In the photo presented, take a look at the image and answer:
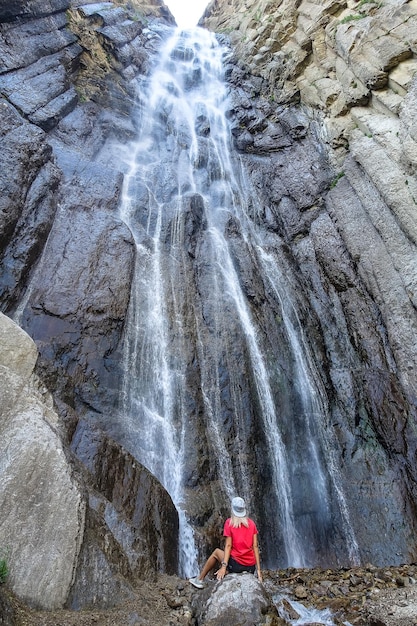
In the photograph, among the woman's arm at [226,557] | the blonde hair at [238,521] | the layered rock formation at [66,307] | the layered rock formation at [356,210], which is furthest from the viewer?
the layered rock formation at [356,210]

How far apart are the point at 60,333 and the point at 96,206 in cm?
602

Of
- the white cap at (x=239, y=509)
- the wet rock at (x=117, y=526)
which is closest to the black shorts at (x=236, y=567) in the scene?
the white cap at (x=239, y=509)

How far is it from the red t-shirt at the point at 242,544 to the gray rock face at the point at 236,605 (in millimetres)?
627

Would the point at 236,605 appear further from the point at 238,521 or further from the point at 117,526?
the point at 117,526

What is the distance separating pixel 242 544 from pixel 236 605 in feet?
3.50

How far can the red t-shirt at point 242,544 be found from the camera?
541cm

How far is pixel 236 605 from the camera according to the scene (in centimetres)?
439

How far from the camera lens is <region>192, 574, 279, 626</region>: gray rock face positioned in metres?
4.29

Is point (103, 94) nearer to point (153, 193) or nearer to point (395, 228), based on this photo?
point (153, 193)

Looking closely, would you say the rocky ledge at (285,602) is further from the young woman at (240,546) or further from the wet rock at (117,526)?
the young woman at (240,546)

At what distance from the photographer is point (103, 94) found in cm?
2120

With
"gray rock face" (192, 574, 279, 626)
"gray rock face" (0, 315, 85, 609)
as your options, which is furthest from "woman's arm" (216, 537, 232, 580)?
"gray rock face" (0, 315, 85, 609)

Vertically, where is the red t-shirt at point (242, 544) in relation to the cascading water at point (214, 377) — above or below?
below

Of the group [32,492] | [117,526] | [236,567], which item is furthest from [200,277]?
[32,492]
